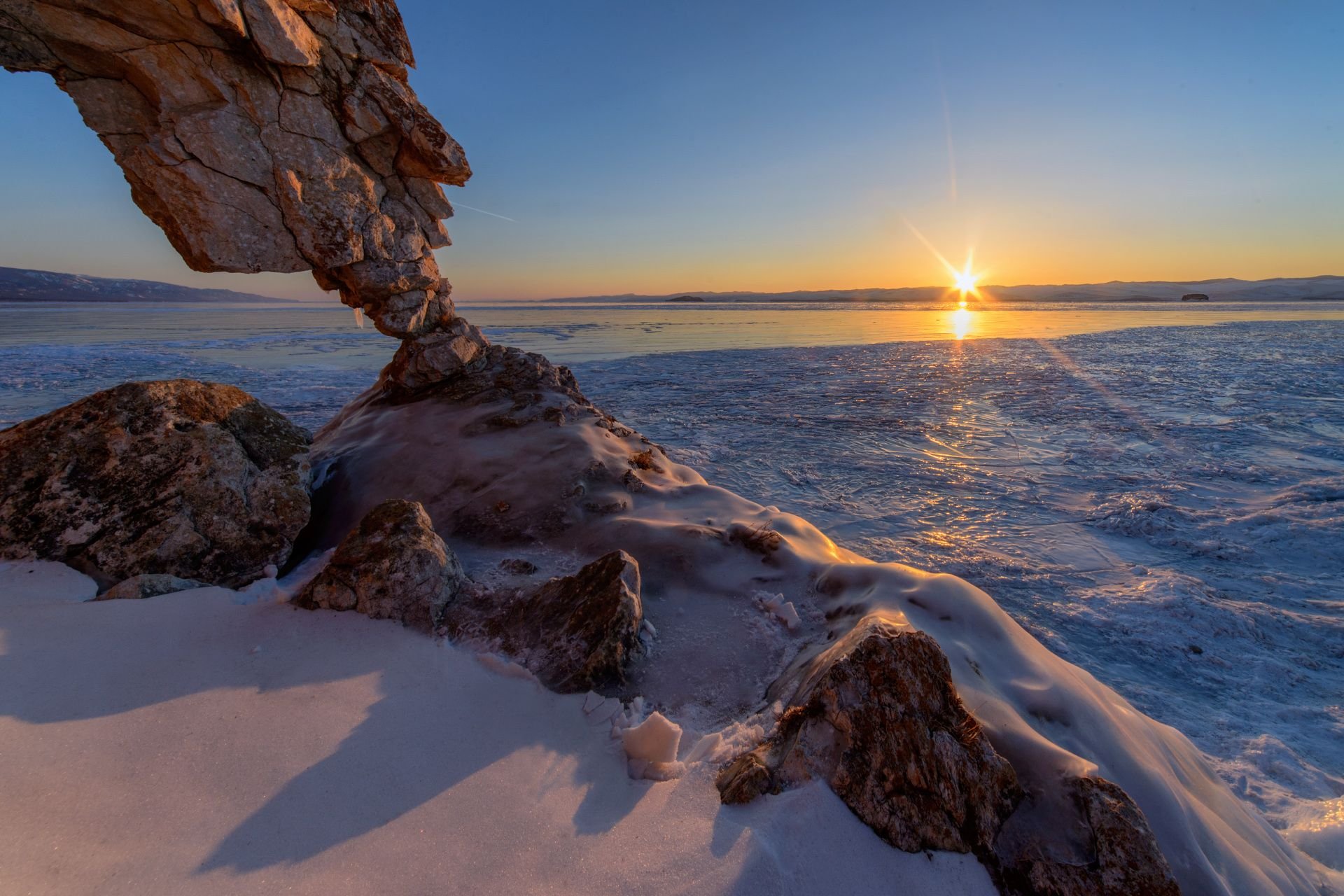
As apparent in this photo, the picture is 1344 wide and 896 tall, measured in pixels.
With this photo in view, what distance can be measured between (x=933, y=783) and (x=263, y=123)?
6084mm

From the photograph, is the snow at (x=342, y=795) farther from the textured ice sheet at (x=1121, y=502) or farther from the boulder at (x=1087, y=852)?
the textured ice sheet at (x=1121, y=502)

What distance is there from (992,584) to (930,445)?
371cm

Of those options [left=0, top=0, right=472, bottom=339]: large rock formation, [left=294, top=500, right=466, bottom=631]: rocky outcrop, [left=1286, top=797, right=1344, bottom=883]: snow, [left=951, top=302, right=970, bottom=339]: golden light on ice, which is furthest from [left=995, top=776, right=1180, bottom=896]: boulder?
[left=951, top=302, right=970, bottom=339]: golden light on ice

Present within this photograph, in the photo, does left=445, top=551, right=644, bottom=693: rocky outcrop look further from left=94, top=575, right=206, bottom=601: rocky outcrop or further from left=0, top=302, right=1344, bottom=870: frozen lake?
left=0, top=302, right=1344, bottom=870: frozen lake

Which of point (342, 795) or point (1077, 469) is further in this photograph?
point (1077, 469)

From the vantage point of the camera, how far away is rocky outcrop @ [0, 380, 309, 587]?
3307 millimetres

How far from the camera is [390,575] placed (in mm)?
3027

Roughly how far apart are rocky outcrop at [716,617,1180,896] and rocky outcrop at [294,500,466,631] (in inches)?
72.0

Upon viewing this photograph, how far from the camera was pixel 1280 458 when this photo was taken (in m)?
6.68

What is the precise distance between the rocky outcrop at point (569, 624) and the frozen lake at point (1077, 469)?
8.51 feet

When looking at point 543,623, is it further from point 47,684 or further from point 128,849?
point 47,684

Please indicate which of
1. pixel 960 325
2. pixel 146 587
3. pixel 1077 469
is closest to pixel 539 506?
pixel 146 587

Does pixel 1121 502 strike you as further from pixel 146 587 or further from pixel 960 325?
pixel 960 325

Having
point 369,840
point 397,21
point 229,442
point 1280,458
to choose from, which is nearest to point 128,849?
point 369,840
